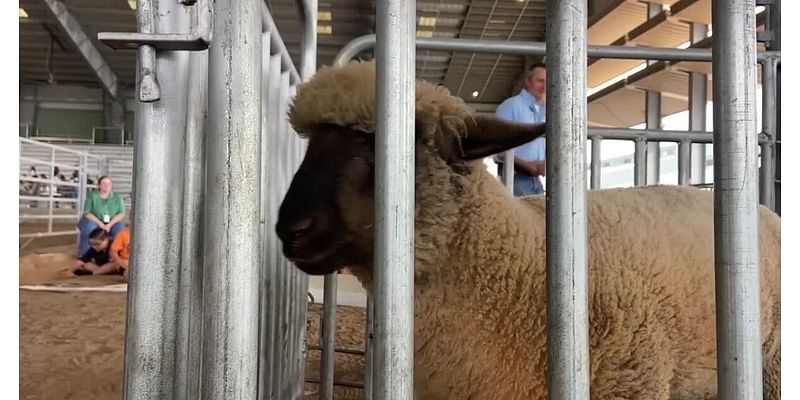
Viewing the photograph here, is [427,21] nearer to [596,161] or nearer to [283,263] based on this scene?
[596,161]

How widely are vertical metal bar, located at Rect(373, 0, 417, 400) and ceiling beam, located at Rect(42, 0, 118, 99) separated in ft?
51.3

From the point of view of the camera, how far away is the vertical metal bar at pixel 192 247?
1010 mm

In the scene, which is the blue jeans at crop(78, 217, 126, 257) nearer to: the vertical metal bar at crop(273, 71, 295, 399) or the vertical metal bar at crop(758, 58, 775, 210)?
the vertical metal bar at crop(273, 71, 295, 399)

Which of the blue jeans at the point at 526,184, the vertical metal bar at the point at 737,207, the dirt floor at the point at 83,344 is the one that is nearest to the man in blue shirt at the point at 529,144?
the blue jeans at the point at 526,184

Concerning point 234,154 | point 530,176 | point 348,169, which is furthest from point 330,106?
point 530,176

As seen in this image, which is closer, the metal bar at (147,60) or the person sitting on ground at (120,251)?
the metal bar at (147,60)

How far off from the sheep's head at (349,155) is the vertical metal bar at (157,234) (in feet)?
2.30

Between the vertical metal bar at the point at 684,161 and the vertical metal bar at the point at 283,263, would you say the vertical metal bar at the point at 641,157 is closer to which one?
the vertical metal bar at the point at 684,161

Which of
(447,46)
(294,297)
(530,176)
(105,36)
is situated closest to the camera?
(105,36)

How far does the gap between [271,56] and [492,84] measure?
17.9 meters

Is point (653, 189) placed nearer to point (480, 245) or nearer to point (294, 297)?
point (480, 245)

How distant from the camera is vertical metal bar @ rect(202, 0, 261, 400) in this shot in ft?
2.90

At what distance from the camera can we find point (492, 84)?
19.2 meters

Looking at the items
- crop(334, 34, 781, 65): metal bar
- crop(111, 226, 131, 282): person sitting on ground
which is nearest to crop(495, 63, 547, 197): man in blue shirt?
crop(334, 34, 781, 65): metal bar
